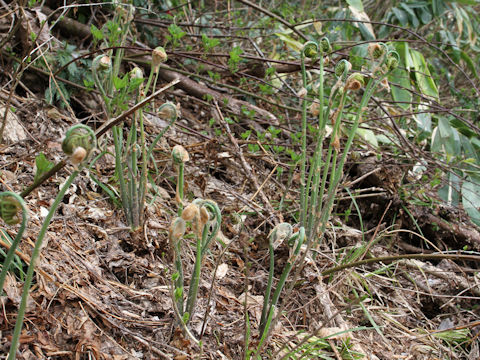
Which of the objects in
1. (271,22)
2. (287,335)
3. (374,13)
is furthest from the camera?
(374,13)

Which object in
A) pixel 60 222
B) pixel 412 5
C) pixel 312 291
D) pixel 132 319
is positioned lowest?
pixel 312 291

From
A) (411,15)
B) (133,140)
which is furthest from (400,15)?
(133,140)

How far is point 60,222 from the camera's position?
4.90 ft

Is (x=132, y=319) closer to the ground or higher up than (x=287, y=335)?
higher up

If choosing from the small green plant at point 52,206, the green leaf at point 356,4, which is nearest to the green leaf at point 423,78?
the green leaf at point 356,4

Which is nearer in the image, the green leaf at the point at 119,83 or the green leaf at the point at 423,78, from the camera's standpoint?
the green leaf at the point at 119,83

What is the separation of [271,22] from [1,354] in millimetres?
2842

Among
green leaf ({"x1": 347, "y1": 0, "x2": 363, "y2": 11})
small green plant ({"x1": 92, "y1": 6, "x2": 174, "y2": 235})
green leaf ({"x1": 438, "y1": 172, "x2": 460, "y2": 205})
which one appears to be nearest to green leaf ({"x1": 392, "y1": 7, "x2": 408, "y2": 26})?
green leaf ({"x1": 347, "y1": 0, "x2": 363, "y2": 11})

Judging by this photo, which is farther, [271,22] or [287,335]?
[271,22]

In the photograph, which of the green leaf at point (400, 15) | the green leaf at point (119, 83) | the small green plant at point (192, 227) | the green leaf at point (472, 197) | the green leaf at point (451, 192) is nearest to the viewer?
the small green plant at point (192, 227)

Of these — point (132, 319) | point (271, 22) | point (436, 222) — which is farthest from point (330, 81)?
point (132, 319)

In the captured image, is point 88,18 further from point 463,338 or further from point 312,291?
point 463,338

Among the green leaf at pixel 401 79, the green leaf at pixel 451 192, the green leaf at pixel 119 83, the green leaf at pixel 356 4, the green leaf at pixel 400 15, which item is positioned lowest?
the green leaf at pixel 451 192

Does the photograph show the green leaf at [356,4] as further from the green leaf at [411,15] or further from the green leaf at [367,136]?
the green leaf at [411,15]
